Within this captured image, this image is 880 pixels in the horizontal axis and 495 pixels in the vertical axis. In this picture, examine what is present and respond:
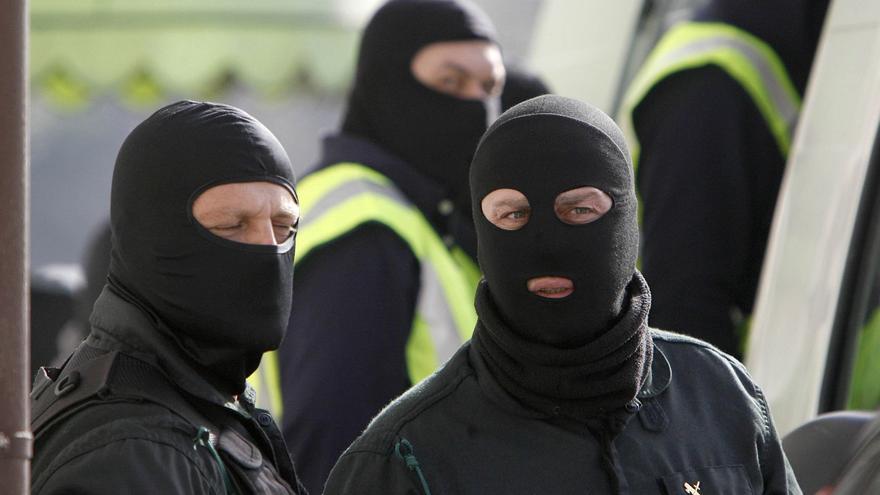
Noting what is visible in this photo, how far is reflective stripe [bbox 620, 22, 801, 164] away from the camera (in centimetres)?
435

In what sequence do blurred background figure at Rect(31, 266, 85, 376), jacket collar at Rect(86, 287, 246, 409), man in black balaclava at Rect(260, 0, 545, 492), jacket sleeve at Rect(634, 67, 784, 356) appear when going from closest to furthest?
Result: jacket collar at Rect(86, 287, 246, 409) < man in black balaclava at Rect(260, 0, 545, 492) < jacket sleeve at Rect(634, 67, 784, 356) < blurred background figure at Rect(31, 266, 85, 376)

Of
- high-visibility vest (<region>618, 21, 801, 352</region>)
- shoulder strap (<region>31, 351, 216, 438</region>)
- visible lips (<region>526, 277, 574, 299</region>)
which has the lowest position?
shoulder strap (<region>31, 351, 216, 438</region>)

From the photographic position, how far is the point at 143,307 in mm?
2727

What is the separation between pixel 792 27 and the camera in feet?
14.5

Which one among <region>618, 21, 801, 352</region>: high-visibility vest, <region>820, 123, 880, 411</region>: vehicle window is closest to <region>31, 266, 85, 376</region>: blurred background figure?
<region>618, 21, 801, 352</region>: high-visibility vest

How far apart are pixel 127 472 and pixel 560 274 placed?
79 centimetres

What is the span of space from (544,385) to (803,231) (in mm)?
1397

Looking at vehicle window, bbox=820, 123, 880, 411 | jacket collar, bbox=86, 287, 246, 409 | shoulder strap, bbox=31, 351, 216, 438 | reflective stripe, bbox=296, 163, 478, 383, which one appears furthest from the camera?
reflective stripe, bbox=296, 163, 478, 383

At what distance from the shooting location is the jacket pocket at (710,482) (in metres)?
2.67

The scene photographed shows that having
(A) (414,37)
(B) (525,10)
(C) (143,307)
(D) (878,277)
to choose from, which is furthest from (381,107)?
(B) (525,10)

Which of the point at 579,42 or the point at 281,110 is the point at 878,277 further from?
the point at 281,110

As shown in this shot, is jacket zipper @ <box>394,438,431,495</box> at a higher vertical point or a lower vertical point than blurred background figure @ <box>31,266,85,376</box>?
higher

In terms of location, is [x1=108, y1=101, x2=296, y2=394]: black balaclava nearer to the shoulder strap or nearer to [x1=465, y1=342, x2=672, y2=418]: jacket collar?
the shoulder strap

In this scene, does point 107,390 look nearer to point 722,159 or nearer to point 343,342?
point 343,342
